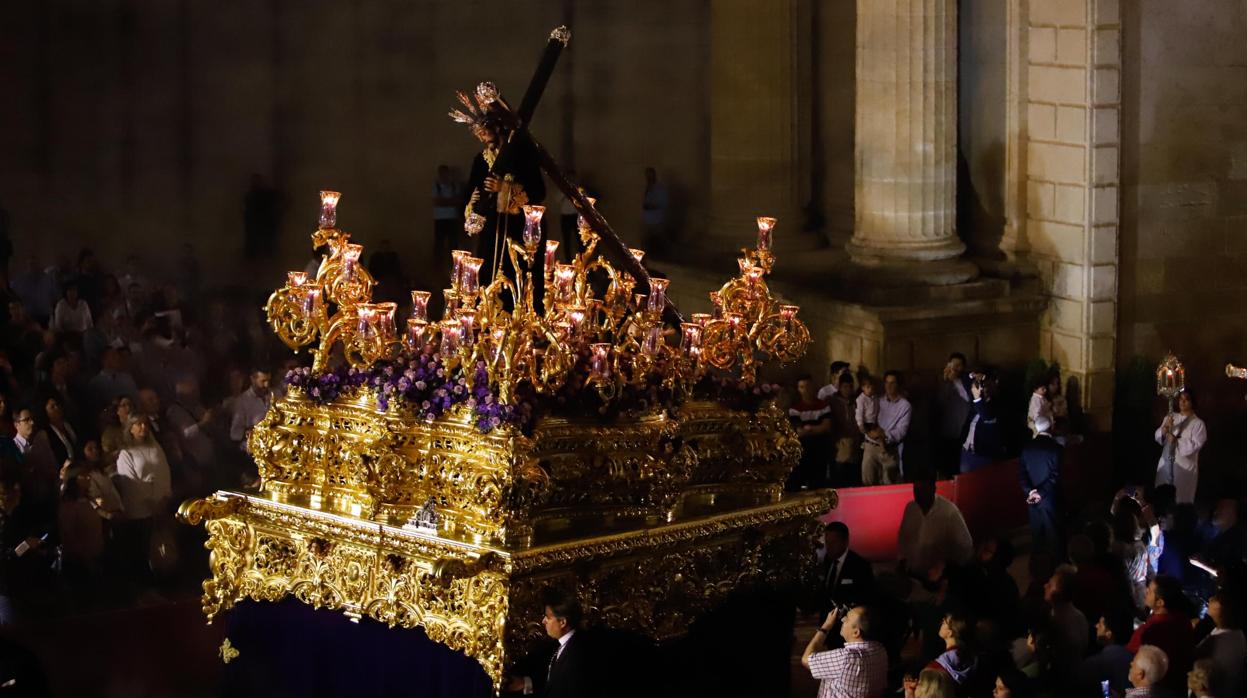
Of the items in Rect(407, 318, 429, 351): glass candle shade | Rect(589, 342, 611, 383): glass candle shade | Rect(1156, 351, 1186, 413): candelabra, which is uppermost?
Rect(407, 318, 429, 351): glass candle shade

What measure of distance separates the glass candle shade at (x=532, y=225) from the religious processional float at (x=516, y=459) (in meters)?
0.01

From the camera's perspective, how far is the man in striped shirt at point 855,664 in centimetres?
1192

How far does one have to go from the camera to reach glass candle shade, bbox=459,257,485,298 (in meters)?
12.2

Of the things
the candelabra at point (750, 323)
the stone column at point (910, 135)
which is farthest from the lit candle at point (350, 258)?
the stone column at point (910, 135)

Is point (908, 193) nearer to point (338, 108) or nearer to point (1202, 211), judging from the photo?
point (1202, 211)

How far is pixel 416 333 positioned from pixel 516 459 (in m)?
1.15

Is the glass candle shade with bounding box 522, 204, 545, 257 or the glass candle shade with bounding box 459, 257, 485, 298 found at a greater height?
the glass candle shade with bounding box 522, 204, 545, 257

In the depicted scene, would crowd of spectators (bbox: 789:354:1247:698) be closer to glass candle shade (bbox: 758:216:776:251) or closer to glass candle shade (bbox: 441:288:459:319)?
glass candle shade (bbox: 758:216:776:251)

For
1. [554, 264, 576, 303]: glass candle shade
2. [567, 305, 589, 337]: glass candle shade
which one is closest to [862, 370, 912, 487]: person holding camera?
[567, 305, 589, 337]: glass candle shade

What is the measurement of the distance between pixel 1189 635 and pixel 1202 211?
9.33m

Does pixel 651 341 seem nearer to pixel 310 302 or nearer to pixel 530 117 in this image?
pixel 530 117

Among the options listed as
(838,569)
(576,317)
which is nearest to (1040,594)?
(838,569)

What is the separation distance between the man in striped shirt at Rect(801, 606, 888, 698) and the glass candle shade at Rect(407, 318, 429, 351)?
8.92 ft

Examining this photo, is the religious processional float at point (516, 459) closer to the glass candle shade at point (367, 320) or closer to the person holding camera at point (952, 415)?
the glass candle shade at point (367, 320)
